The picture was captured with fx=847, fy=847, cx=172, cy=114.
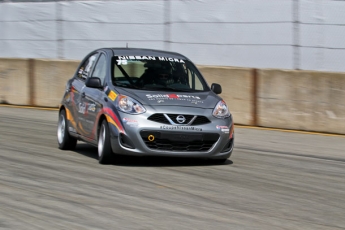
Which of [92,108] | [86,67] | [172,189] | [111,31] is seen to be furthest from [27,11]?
[172,189]

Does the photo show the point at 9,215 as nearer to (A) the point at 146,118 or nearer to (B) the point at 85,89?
(A) the point at 146,118

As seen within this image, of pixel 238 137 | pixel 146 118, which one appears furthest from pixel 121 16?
pixel 146 118

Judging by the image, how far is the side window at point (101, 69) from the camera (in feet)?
36.5

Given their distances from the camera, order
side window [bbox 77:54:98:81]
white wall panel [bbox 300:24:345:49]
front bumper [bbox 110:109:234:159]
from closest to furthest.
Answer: front bumper [bbox 110:109:234:159] < side window [bbox 77:54:98:81] < white wall panel [bbox 300:24:345:49]

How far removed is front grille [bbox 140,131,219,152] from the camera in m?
9.98

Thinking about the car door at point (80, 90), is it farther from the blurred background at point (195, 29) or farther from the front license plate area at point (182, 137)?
the blurred background at point (195, 29)

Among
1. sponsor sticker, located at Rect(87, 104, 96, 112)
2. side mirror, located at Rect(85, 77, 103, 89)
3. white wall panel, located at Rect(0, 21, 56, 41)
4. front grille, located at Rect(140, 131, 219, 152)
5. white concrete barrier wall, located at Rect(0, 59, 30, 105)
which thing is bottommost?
white concrete barrier wall, located at Rect(0, 59, 30, 105)

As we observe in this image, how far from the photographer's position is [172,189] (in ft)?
28.4

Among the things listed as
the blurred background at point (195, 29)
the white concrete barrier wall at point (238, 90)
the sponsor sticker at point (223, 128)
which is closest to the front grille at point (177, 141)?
the sponsor sticker at point (223, 128)

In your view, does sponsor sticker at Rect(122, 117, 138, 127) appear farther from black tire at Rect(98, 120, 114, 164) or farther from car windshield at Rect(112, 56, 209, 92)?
car windshield at Rect(112, 56, 209, 92)

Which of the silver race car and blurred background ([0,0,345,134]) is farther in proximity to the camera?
blurred background ([0,0,345,134])

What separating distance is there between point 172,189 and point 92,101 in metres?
2.65

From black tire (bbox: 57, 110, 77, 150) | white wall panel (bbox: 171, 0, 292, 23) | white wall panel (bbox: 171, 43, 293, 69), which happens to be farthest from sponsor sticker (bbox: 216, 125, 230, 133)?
white wall panel (bbox: 171, 0, 292, 23)

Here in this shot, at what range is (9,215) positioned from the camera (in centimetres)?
718
